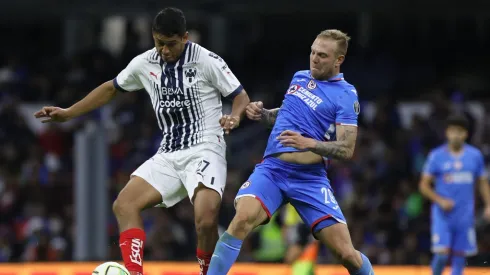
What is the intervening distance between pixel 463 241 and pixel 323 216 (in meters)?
4.49

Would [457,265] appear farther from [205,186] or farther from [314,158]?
[205,186]

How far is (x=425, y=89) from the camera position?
16.1 metres

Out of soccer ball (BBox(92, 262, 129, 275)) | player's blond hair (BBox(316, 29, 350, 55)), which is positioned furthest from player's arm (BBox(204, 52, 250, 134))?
soccer ball (BBox(92, 262, 129, 275))

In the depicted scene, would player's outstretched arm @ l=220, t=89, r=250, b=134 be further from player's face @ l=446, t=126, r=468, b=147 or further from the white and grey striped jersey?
player's face @ l=446, t=126, r=468, b=147

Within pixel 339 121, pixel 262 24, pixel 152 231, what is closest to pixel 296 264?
pixel 152 231

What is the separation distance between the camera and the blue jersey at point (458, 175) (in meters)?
11.3

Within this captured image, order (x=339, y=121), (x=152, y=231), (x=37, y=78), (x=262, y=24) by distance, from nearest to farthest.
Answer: (x=339, y=121)
(x=152, y=231)
(x=37, y=78)
(x=262, y=24)

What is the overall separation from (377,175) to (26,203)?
5075mm

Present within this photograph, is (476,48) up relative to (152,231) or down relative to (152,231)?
up

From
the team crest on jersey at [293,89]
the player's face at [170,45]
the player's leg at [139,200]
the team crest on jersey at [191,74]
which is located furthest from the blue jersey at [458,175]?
the player's face at [170,45]

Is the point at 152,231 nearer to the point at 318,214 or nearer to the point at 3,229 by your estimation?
the point at 3,229

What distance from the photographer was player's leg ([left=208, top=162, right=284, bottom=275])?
6.81 m

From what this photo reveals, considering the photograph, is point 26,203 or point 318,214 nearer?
point 318,214

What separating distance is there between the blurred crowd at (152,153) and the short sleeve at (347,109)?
7003 mm
